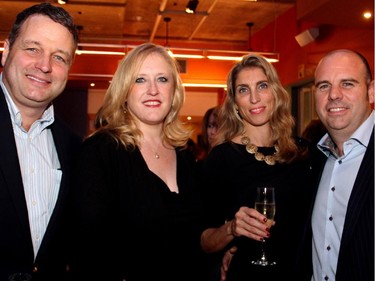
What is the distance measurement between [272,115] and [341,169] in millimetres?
881

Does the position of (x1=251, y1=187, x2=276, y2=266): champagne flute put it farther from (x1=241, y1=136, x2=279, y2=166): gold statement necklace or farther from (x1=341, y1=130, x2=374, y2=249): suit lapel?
(x1=241, y1=136, x2=279, y2=166): gold statement necklace

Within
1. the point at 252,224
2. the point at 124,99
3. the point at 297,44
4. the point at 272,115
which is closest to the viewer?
the point at 252,224

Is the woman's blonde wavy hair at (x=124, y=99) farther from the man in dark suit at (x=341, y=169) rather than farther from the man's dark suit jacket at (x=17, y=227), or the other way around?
the man in dark suit at (x=341, y=169)

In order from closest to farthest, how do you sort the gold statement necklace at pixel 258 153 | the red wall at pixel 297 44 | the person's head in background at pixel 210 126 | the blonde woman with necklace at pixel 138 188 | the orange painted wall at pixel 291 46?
the blonde woman with necklace at pixel 138 188
the gold statement necklace at pixel 258 153
the person's head in background at pixel 210 126
the red wall at pixel 297 44
the orange painted wall at pixel 291 46

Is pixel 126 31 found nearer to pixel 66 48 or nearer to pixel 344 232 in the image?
pixel 66 48

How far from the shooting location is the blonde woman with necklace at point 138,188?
6.46ft

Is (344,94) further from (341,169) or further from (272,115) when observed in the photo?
(272,115)

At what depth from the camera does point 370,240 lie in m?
1.84

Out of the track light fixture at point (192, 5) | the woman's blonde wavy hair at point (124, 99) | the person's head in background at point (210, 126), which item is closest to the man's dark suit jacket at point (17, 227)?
the woman's blonde wavy hair at point (124, 99)

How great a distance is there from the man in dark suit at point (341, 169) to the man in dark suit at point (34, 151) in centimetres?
133

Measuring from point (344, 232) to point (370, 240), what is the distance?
0.12 meters

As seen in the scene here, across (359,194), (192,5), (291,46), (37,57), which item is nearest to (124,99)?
(37,57)

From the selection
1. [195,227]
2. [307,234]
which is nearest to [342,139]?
[307,234]

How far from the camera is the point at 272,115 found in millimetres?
3018
